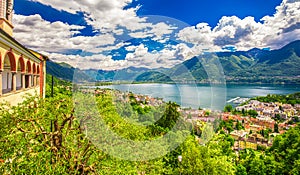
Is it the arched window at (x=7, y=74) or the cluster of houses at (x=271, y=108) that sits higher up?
the arched window at (x=7, y=74)

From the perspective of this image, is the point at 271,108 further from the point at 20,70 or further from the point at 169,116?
the point at 20,70

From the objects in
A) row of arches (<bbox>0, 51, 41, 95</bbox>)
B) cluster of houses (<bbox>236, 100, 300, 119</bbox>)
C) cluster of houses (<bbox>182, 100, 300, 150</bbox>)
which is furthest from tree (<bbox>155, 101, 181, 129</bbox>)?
cluster of houses (<bbox>236, 100, 300, 119</bbox>)

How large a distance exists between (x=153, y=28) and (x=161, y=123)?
29.5 ft

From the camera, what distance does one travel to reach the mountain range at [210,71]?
6.27 meters

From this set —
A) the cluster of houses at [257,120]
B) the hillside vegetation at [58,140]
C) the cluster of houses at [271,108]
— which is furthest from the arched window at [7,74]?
the cluster of houses at [271,108]

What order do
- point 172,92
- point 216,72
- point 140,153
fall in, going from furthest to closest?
point 172,92, point 216,72, point 140,153

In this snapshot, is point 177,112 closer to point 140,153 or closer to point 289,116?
point 140,153

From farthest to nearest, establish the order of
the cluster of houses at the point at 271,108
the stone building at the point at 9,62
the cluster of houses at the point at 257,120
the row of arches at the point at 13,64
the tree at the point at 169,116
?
1. the cluster of houses at the point at 271,108
2. the cluster of houses at the point at 257,120
3. the tree at the point at 169,116
4. the row of arches at the point at 13,64
5. the stone building at the point at 9,62

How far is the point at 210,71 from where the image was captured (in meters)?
8.02

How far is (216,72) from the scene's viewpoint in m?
8.03

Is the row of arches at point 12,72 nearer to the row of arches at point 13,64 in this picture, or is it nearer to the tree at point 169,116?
the row of arches at point 13,64

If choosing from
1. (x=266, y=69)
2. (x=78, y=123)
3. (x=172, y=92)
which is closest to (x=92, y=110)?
(x=78, y=123)

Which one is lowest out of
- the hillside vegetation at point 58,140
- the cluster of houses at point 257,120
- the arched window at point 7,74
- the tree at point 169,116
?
the cluster of houses at point 257,120

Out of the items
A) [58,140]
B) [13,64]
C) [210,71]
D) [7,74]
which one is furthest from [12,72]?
[210,71]
